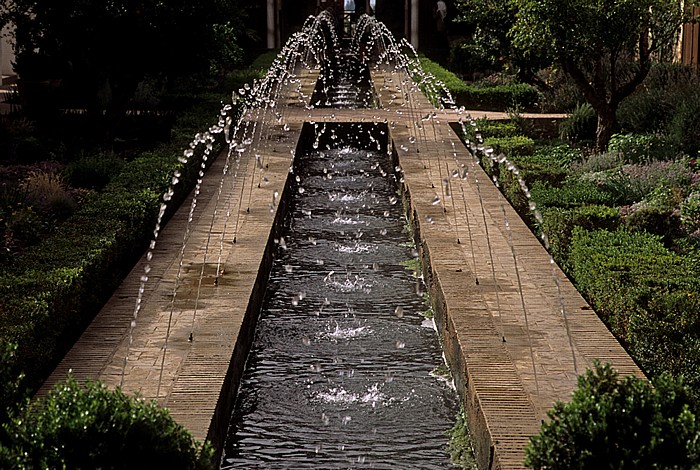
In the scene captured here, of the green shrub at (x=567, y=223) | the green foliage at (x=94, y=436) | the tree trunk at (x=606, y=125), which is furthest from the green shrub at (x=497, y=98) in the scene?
the green foliage at (x=94, y=436)

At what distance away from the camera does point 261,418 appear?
5.24 meters

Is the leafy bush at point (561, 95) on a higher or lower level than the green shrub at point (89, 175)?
higher

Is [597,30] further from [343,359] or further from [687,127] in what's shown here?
[343,359]

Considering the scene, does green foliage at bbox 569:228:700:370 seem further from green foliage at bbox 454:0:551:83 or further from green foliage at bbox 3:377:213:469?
green foliage at bbox 454:0:551:83

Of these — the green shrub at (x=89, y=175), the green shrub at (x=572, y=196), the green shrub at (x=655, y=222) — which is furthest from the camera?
the green shrub at (x=89, y=175)

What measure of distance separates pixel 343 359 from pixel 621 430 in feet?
9.32

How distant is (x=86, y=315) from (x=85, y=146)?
20.1 ft

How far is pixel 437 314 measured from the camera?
6.68 m

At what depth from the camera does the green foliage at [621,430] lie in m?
3.27

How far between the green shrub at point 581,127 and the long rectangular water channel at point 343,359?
335 centimetres

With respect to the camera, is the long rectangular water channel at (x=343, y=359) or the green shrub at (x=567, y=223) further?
the green shrub at (x=567, y=223)

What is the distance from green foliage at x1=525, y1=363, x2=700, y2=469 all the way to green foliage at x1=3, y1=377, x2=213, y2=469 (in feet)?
3.83

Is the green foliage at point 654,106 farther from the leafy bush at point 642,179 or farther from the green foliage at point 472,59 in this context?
the green foliage at point 472,59

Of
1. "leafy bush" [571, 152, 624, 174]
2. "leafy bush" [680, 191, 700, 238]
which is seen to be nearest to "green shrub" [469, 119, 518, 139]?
"leafy bush" [571, 152, 624, 174]
